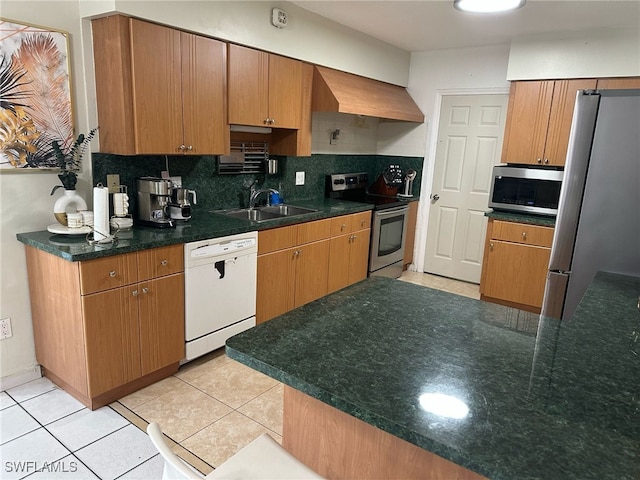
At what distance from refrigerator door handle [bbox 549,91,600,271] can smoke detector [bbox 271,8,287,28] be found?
2.05m

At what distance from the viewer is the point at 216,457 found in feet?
6.77

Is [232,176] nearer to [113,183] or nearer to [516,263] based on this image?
[113,183]

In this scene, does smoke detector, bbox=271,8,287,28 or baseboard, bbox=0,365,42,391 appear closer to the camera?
baseboard, bbox=0,365,42,391

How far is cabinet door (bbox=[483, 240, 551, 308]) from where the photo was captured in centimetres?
382

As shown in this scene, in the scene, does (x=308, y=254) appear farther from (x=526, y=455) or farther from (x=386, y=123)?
(x=526, y=455)

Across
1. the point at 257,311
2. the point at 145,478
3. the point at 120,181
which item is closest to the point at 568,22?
the point at 257,311

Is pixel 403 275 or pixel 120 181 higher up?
pixel 120 181

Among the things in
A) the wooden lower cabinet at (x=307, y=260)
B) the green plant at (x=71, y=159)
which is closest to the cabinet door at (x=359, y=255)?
the wooden lower cabinet at (x=307, y=260)

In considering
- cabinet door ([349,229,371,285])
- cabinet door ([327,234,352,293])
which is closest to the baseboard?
cabinet door ([327,234,352,293])

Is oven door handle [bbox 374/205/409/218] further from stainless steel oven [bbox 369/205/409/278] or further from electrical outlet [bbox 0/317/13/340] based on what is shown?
electrical outlet [bbox 0/317/13/340]

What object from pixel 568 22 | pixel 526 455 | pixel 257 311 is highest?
pixel 568 22

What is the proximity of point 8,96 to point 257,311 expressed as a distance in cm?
195

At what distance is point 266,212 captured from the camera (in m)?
3.77

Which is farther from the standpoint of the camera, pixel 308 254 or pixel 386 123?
pixel 386 123
